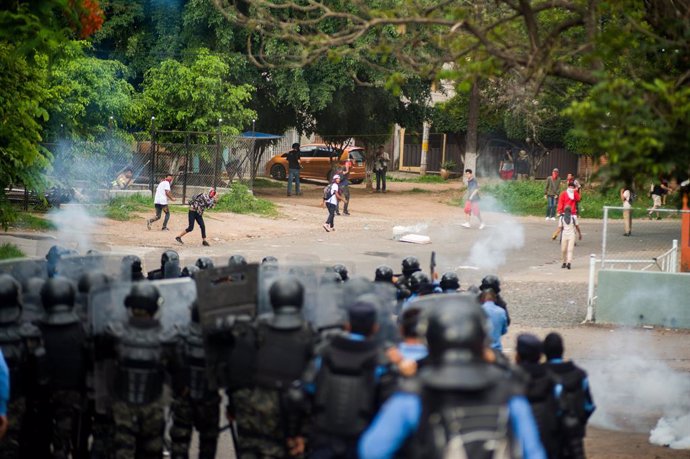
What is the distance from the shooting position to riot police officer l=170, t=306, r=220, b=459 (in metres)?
7.14

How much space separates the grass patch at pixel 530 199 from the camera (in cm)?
3130

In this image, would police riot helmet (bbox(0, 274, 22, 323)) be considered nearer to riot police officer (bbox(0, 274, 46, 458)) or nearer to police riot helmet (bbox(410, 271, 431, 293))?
riot police officer (bbox(0, 274, 46, 458))

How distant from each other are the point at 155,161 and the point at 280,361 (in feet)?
75.8

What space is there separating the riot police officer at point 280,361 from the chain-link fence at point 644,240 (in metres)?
11.1

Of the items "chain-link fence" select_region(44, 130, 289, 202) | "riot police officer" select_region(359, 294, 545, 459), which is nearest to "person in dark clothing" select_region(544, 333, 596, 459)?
"riot police officer" select_region(359, 294, 545, 459)

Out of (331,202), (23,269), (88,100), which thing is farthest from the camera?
(88,100)

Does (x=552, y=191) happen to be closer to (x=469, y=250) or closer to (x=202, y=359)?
(x=469, y=250)

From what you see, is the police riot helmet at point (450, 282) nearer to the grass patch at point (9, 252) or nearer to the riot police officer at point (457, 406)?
the riot police officer at point (457, 406)

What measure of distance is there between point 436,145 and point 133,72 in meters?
18.8

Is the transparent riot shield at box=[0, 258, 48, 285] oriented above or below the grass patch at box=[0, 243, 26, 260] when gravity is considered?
above

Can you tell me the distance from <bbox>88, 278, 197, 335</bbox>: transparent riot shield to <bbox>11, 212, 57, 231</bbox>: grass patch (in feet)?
49.6

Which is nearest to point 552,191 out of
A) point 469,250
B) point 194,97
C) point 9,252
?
point 469,250

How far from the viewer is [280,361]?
6332 mm

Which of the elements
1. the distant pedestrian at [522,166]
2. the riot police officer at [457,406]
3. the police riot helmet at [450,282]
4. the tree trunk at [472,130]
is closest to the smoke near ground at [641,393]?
the police riot helmet at [450,282]
